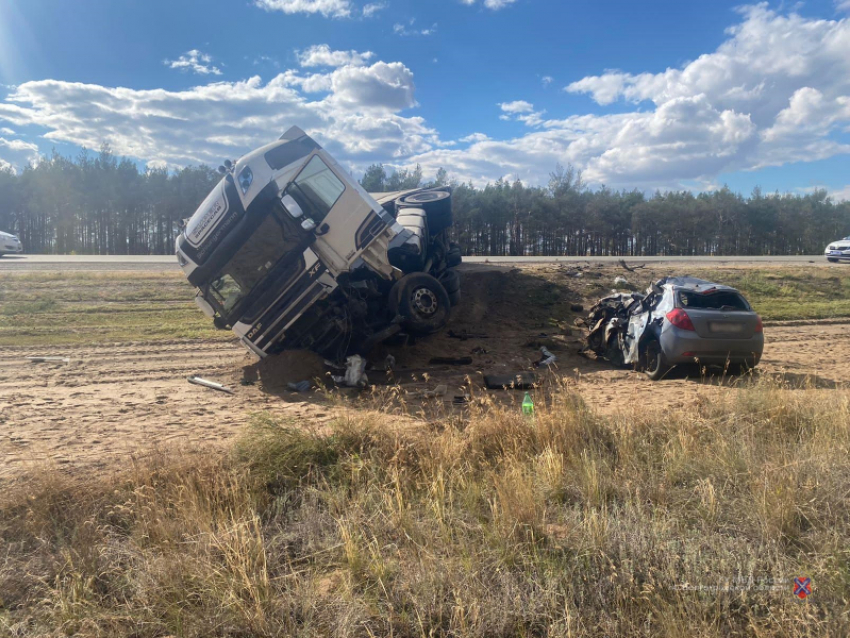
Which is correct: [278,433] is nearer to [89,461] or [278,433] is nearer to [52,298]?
[89,461]

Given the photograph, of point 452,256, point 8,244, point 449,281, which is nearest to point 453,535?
point 449,281

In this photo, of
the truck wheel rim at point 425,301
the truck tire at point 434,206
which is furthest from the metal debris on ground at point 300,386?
the truck tire at point 434,206

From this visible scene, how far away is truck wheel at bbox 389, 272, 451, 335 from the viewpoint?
8664 mm

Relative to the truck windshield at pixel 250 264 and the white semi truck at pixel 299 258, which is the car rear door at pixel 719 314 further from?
the truck windshield at pixel 250 264

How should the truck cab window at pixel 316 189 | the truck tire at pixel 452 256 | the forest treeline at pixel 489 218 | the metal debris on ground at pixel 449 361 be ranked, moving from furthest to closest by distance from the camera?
the forest treeline at pixel 489 218
the truck tire at pixel 452 256
the metal debris on ground at pixel 449 361
the truck cab window at pixel 316 189

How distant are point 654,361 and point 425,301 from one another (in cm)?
373

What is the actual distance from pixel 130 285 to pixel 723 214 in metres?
44.7

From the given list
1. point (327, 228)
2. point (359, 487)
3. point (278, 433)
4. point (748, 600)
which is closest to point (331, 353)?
point (327, 228)

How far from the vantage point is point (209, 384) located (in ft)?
27.1

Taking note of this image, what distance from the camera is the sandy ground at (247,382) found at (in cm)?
584

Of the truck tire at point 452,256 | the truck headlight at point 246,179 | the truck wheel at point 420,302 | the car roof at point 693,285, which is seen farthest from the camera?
the truck tire at point 452,256

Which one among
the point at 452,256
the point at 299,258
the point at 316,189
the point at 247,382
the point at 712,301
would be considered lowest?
the point at 247,382

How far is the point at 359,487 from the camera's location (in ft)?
14.8

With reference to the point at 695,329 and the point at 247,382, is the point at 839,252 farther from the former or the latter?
the point at 247,382
